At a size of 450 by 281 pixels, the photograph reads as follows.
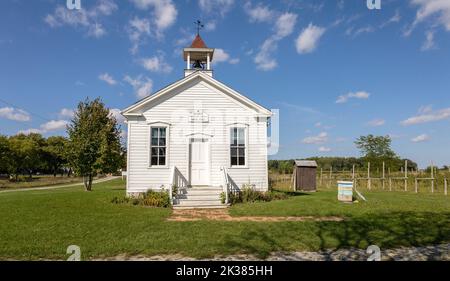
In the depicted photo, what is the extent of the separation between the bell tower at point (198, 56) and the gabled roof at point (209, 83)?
1729mm

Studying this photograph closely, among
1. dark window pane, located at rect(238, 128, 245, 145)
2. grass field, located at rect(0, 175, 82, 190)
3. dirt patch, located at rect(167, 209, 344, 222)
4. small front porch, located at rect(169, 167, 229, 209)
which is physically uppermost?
dark window pane, located at rect(238, 128, 245, 145)

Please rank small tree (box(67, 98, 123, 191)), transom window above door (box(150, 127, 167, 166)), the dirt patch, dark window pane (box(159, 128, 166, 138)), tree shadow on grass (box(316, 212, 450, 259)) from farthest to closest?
small tree (box(67, 98, 123, 191)), dark window pane (box(159, 128, 166, 138)), transom window above door (box(150, 127, 167, 166)), the dirt patch, tree shadow on grass (box(316, 212, 450, 259))

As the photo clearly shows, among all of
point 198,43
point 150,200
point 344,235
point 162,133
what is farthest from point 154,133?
point 344,235

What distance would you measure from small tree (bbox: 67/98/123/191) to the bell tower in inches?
402

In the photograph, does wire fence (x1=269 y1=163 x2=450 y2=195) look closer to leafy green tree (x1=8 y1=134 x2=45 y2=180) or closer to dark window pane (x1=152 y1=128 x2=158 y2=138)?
dark window pane (x1=152 y1=128 x2=158 y2=138)

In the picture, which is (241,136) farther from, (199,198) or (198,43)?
(198,43)

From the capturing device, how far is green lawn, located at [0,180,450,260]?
6.82m

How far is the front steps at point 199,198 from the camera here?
Answer: 46.9 ft

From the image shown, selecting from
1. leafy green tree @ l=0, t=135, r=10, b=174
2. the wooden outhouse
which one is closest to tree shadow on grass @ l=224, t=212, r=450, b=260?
the wooden outhouse

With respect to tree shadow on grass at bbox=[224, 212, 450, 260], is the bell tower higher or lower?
Result: higher

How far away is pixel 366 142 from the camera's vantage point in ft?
191

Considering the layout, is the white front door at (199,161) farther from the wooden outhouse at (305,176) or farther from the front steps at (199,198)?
the wooden outhouse at (305,176)
